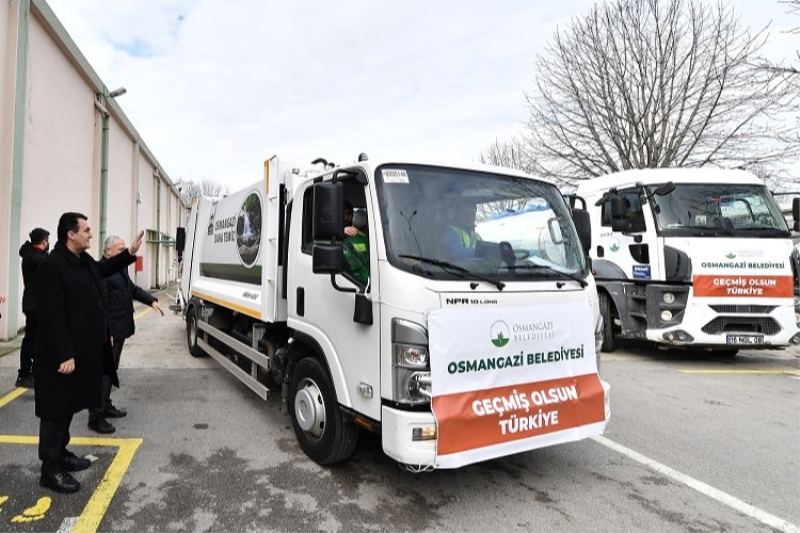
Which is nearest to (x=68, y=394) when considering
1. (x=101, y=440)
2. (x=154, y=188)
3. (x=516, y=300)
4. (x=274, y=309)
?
(x=101, y=440)

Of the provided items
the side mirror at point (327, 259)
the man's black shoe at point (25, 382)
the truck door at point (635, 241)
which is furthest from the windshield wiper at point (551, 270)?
the man's black shoe at point (25, 382)

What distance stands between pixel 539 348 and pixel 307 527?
5.98ft

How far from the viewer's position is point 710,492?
3.48 metres

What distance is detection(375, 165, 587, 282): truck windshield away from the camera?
3.12 m

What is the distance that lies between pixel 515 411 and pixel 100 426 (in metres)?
3.75

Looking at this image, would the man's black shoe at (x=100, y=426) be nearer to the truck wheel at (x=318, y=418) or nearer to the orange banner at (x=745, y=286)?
the truck wheel at (x=318, y=418)

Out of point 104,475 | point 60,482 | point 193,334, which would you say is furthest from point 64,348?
point 193,334

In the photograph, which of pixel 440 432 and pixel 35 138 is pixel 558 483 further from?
pixel 35 138

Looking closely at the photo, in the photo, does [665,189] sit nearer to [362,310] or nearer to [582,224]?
[582,224]

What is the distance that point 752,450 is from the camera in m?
4.30

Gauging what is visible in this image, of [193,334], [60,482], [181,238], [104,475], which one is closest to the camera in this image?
[60,482]

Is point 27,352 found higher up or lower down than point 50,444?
higher up

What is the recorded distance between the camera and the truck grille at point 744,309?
707cm

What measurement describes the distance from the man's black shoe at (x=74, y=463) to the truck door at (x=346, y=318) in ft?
5.96
